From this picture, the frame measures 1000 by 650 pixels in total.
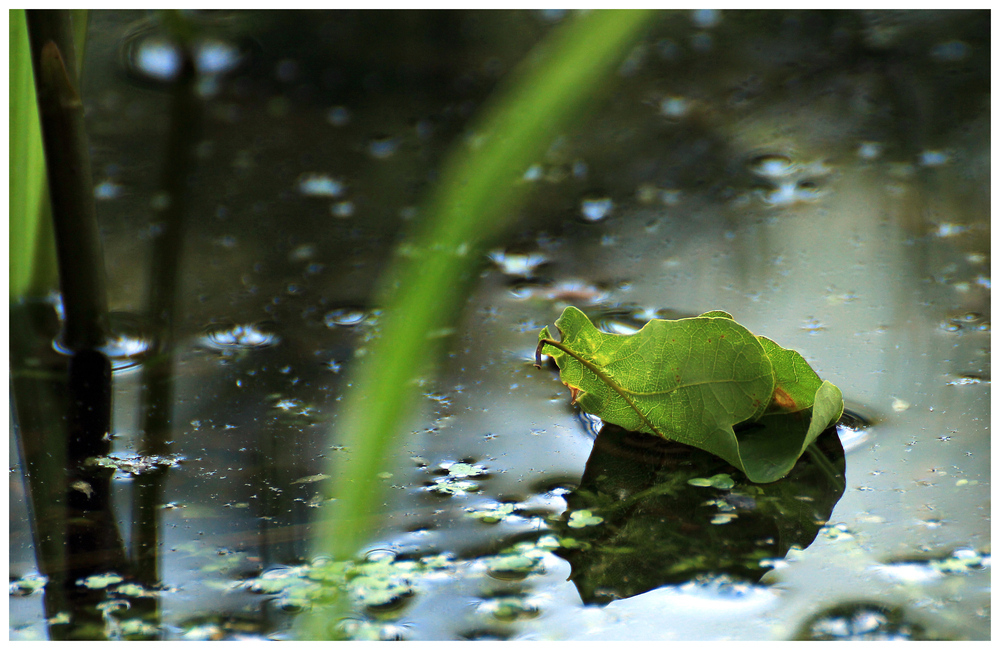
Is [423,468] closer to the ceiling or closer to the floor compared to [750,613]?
closer to the ceiling

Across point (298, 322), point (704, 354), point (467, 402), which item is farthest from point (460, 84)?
point (704, 354)

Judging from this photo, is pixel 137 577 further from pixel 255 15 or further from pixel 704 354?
pixel 255 15

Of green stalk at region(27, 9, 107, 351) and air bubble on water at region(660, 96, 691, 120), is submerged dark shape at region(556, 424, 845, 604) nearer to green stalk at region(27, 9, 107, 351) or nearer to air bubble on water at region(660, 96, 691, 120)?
green stalk at region(27, 9, 107, 351)

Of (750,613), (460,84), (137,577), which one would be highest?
(460,84)

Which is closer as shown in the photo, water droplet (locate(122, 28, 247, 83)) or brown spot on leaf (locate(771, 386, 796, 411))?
brown spot on leaf (locate(771, 386, 796, 411))

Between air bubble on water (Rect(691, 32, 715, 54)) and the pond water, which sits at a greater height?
air bubble on water (Rect(691, 32, 715, 54))

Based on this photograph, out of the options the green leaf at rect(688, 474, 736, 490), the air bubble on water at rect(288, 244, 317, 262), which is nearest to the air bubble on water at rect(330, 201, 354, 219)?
the air bubble on water at rect(288, 244, 317, 262)

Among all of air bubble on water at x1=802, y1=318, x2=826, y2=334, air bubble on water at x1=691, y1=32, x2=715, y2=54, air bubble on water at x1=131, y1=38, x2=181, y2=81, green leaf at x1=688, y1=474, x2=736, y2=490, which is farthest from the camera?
air bubble on water at x1=691, y1=32, x2=715, y2=54

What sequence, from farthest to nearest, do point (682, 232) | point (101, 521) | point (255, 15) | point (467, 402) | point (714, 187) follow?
1. point (255, 15)
2. point (714, 187)
3. point (682, 232)
4. point (467, 402)
5. point (101, 521)
